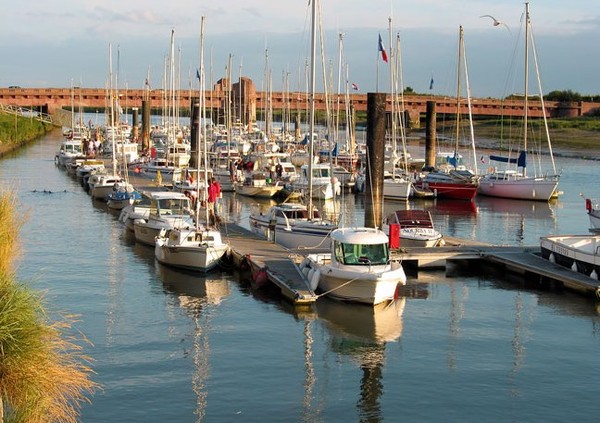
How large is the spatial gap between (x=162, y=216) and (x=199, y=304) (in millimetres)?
11086

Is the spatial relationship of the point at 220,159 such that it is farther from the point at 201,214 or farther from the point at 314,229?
the point at 314,229

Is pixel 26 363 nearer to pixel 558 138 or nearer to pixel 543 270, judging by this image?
pixel 543 270

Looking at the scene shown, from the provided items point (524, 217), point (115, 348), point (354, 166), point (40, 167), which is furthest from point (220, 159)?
point (115, 348)

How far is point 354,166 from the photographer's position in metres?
74.6

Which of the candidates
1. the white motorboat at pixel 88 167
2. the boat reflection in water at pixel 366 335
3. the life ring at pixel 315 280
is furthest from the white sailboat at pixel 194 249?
the white motorboat at pixel 88 167

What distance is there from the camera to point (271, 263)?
111 ft

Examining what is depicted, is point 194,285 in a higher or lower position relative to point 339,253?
lower

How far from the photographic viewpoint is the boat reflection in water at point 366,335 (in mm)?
21500

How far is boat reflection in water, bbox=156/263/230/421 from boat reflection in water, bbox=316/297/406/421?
339 cm

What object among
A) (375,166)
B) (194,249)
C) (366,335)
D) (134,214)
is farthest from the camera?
(134,214)

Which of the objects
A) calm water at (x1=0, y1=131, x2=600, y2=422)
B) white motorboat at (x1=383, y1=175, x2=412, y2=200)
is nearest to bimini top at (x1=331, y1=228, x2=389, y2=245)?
calm water at (x1=0, y1=131, x2=600, y2=422)

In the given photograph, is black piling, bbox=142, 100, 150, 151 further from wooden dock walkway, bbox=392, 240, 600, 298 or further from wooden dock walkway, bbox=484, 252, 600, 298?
wooden dock walkway, bbox=484, 252, 600, 298

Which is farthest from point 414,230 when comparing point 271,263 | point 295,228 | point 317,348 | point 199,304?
point 317,348

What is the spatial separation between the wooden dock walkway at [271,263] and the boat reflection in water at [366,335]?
30.5 inches
